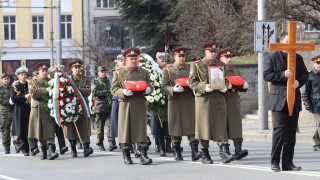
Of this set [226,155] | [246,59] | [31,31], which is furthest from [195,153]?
[31,31]

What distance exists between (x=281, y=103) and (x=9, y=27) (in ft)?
175

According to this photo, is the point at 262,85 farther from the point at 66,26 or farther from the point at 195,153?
the point at 66,26

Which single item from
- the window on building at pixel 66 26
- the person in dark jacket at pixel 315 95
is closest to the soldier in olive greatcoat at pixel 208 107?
the person in dark jacket at pixel 315 95

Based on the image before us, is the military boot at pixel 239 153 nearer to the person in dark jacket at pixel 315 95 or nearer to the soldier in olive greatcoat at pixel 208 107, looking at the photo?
the soldier in olive greatcoat at pixel 208 107

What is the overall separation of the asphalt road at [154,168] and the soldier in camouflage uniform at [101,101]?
126 cm

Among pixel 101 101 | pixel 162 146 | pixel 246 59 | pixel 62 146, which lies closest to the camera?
pixel 162 146

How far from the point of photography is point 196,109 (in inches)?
527

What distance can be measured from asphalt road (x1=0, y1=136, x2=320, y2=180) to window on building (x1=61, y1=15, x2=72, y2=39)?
156 feet

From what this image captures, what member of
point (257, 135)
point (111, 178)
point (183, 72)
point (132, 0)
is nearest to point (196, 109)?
point (183, 72)

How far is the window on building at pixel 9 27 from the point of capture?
205ft

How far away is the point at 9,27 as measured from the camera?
62.5 metres

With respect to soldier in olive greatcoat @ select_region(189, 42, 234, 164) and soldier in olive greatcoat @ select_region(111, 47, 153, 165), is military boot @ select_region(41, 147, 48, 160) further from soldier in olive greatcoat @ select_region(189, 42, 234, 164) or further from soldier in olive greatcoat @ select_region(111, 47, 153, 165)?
soldier in olive greatcoat @ select_region(189, 42, 234, 164)

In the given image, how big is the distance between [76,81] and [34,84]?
0.90 m

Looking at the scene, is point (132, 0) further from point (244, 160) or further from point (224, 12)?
point (244, 160)
